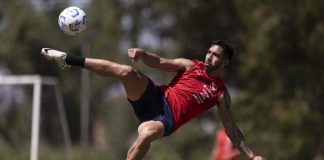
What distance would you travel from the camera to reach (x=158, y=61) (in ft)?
43.4

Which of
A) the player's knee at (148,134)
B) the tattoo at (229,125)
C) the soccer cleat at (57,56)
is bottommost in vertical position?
the tattoo at (229,125)

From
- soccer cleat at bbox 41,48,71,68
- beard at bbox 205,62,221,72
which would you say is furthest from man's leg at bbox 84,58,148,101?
beard at bbox 205,62,221,72

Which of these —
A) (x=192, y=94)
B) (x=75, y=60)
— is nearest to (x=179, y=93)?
(x=192, y=94)

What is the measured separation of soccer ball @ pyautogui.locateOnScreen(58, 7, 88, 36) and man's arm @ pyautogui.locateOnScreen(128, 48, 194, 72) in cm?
99

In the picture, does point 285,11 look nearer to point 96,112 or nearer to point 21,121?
point 21,121

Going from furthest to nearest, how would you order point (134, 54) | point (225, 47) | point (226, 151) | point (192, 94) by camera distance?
point (226, 151)
point (225, 47)
point (192, 94)
point (134, 54)

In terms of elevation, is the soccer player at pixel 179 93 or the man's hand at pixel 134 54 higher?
the man's hand at pixel 134 54

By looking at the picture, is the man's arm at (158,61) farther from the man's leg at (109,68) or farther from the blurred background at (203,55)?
the blurred background at (203,55)

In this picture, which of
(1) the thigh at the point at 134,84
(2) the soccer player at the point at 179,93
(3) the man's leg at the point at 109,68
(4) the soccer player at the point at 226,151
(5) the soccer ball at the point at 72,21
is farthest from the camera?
(4) the soccer player at the point at 226,151

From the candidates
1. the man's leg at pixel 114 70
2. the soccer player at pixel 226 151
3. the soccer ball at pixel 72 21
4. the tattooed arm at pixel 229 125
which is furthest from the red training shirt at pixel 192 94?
the soccer player at pixel 226 151

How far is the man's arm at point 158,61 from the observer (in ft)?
40.9

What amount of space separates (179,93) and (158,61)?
20.2 inches

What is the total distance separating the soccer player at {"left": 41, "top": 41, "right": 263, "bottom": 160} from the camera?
12.8 metres

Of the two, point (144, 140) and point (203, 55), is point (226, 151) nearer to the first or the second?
point (144, 140)
